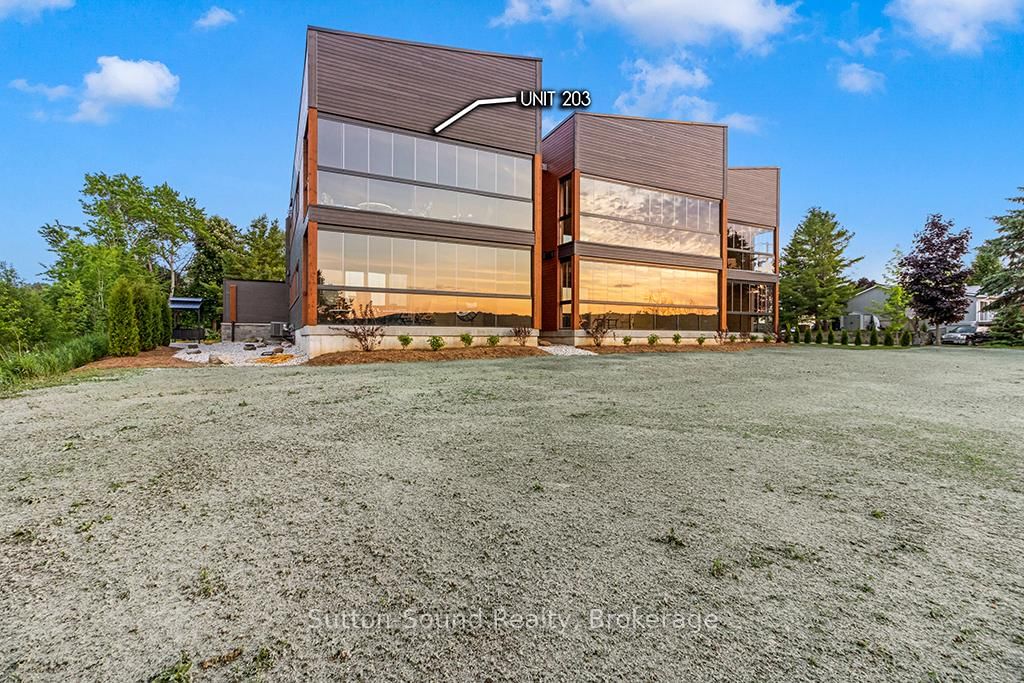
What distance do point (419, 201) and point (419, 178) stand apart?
772 millimetres

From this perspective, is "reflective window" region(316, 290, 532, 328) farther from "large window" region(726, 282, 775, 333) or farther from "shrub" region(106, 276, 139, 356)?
"large window" region(726, 282, 775, 333)

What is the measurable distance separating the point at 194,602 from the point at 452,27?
2032 centimetres

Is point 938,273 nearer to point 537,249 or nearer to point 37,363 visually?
point 537,249

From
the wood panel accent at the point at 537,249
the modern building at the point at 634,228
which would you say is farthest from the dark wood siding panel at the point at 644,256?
the wood panel accent at the point at 537,249

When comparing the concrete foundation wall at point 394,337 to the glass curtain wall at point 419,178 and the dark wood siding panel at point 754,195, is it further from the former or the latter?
the dark wood siding panel at point 754,195

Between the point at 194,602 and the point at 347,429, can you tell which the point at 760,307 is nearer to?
the point at 347,429

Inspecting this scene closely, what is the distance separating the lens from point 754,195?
23.2 meters

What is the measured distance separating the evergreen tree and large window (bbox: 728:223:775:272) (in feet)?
36.8

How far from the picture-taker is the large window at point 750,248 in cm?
2264

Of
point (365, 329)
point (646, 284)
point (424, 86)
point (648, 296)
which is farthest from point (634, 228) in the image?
point (365, 329)

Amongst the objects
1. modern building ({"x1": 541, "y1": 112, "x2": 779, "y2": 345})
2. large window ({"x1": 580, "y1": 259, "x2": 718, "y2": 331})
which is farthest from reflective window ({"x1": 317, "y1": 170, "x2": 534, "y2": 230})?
large window ({"x1": 580, "y1": 259, "x2": 718, "y2": 331})

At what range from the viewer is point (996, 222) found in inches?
878

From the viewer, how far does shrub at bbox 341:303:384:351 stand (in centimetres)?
1245

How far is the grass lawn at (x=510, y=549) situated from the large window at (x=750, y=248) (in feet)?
67.8
